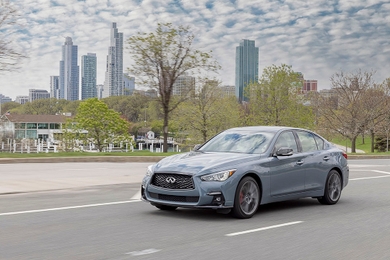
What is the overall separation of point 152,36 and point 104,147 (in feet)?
116

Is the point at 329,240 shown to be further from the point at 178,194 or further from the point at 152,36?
the point at 152,36

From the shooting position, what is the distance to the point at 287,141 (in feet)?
35.3

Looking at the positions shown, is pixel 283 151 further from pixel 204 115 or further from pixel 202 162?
pixel 204 115

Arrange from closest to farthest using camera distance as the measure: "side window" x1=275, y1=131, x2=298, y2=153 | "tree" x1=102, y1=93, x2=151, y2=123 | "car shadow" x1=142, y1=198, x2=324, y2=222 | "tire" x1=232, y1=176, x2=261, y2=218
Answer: "tire" x1=232, y1=176, x2=261, y2=218, "car shadow" x1=142, y1=198, x2=324, y2=222, "side window" x1=275, y1=131, x2=298, y2=153, "tree" x1=102, y1=93, x2=151, y2=123

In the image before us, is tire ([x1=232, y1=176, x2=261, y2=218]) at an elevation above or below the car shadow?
above

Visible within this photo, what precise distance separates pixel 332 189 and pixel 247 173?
2971 millimetres

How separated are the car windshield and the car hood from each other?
317 millimetres

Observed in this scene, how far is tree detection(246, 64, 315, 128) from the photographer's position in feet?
177

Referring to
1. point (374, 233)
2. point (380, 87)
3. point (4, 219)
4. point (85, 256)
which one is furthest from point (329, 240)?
point (380, 87)

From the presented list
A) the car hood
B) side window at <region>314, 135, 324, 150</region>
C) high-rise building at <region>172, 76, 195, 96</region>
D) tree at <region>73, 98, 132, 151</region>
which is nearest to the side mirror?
the car hood

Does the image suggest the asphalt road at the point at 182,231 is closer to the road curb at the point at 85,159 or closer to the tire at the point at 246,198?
the tire at the point at 246,198

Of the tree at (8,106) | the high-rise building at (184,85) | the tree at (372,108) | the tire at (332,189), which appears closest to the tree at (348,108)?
the tree at (372,108)

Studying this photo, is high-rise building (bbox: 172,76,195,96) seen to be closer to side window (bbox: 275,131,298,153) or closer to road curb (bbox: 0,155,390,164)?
road curb (bbox: 0,155,390,164)

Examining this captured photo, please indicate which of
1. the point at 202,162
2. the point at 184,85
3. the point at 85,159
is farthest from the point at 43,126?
the point at 202,162
